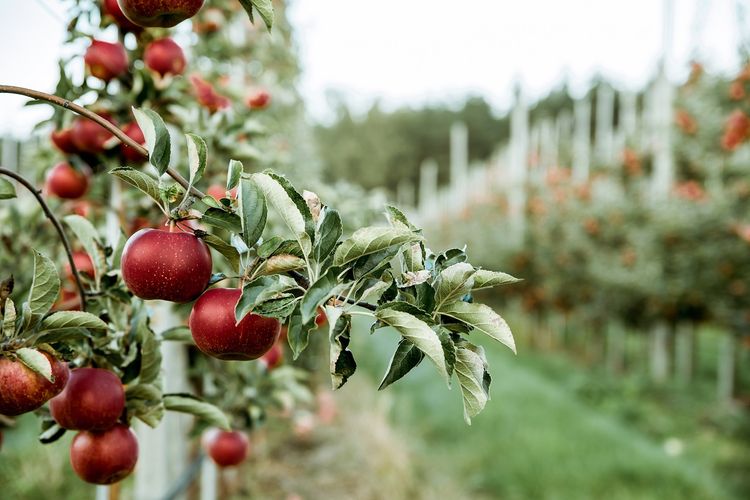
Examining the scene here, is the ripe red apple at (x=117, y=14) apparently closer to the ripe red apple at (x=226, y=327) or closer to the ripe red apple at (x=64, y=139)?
the ripe red apple at (x=64, y=139)

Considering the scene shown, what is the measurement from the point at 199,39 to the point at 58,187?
122cm

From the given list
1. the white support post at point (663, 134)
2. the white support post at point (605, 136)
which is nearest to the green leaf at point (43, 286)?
the white support post at point (663, 134)

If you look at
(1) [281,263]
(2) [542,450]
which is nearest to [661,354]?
(2) [542,450]

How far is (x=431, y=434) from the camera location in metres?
4.95

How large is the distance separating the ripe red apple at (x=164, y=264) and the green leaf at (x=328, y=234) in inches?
4.6

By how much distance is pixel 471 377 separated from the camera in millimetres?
602

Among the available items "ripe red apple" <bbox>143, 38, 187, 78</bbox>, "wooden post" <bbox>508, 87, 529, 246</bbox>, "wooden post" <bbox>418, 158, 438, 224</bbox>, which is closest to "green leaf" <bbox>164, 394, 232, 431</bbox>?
"ripe red apple" <bbox>143, 38, 187, 78</bbox>

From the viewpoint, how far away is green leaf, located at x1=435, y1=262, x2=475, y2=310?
1.94 feet

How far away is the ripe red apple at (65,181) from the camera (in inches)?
48.2

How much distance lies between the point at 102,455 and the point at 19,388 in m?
0.18

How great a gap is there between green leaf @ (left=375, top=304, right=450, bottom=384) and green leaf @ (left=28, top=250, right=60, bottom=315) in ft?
1.15

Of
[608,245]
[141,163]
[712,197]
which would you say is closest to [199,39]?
[141,163]

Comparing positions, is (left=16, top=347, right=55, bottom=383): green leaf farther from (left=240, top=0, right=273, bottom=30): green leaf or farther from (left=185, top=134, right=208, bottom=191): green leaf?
(left=240, top=0, right=273, bottom=30): green leaf

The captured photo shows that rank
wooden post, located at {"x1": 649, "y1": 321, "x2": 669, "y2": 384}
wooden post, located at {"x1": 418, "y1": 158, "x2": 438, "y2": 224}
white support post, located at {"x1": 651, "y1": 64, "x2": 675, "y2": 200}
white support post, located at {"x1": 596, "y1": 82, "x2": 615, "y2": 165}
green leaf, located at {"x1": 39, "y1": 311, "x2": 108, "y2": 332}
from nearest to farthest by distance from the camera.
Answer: green leaf, located at {"x1": 39, "y1": 311, "x2": 108, "y2": 332} → white support post, located at {"x1": 651, "y1": 64, "x2": 675, "y2": 200} → wooden post, located at {"x1": 649, "y1": 321, "x2": 669, "y2": 384} → white support post, located at {"x1": 596, "y1": 82, "x2": 615, "y2": 165} → wooden post, located at {"x1": 418, "y1": 158, "x2": 438, "y2": 224}
